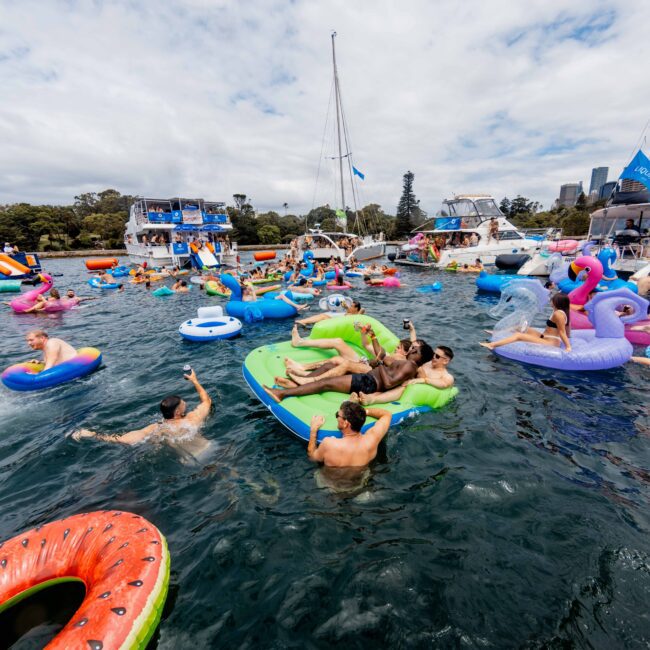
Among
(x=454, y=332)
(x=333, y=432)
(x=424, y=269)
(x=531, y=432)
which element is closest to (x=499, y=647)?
(x=333, y=432)

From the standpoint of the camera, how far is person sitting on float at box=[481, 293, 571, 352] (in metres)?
6.56

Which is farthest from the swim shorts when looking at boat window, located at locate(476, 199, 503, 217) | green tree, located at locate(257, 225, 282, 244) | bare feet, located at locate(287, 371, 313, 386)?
green tree, located at locate(257, 225, 282, 244)

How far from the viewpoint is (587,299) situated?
28.6 ft

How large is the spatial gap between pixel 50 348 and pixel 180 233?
79.9 feet

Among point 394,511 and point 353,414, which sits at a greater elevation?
point 353,414

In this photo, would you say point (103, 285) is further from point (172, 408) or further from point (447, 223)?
point (447, 223)

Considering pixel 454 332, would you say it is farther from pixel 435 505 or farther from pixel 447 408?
pixel 435 505

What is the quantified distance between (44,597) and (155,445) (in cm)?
182

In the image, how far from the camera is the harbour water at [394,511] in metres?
2.43

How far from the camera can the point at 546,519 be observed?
10.6 ft

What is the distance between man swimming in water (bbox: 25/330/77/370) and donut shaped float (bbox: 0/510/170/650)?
4597 millimetres

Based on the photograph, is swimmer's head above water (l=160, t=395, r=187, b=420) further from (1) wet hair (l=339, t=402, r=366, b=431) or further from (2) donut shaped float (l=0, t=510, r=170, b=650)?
(1) wet hair (l=339, t=402, r=366, b=431)

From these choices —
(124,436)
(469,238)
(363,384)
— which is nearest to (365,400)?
(363,384)

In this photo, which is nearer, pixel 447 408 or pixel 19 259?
pixel 447 408
